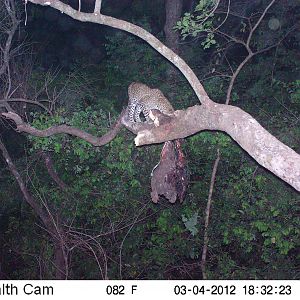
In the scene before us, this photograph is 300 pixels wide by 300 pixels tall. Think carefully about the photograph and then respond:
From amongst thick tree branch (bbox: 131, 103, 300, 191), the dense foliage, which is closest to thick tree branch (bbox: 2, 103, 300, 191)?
thick tree branch (bbox: 131, 103, 300, 191)

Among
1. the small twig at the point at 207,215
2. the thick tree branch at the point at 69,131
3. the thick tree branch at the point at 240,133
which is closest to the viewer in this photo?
the thick tree branch at the point at 240,133

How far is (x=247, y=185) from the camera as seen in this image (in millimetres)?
6820

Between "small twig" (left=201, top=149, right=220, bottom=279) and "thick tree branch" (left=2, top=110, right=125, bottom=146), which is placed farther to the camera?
"small twig" (left=201, top=149, right=220, bottom=279)

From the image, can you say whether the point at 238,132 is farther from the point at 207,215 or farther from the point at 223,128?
the point at 207,215

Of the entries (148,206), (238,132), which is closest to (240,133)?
(238,132)

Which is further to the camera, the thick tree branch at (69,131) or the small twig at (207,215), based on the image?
the small twig at (207,215)

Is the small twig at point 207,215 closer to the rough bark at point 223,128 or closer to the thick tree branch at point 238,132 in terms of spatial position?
the thick tree branch at point 238,132

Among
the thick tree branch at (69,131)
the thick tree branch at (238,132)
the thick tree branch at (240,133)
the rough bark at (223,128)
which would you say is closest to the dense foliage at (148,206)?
the thick tree branch at (69,131)

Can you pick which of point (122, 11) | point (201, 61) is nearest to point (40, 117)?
point (201, 61)

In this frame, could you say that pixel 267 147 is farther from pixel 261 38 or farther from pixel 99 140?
pixel 261 38

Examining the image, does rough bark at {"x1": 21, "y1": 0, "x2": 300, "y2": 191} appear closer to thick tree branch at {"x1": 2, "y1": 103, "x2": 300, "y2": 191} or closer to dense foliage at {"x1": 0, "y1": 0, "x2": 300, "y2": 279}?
thick tree branch at {"x1": 2, "y1": 103, "x2": 300, "y2": 191}

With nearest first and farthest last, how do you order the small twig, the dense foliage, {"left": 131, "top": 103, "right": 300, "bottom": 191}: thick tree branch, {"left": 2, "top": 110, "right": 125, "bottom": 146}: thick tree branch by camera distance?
1. {"left": 131, "top": 103, "right": 300, "bottom": 191}: thick tree branch
2. {"left": 2, "top": 110, "right": 125, "bottom": 146}: thick tree branch
3. the dense foliage
4. the small twig

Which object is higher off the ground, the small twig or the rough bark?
the small twig

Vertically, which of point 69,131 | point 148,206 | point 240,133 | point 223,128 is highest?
point 69,131
